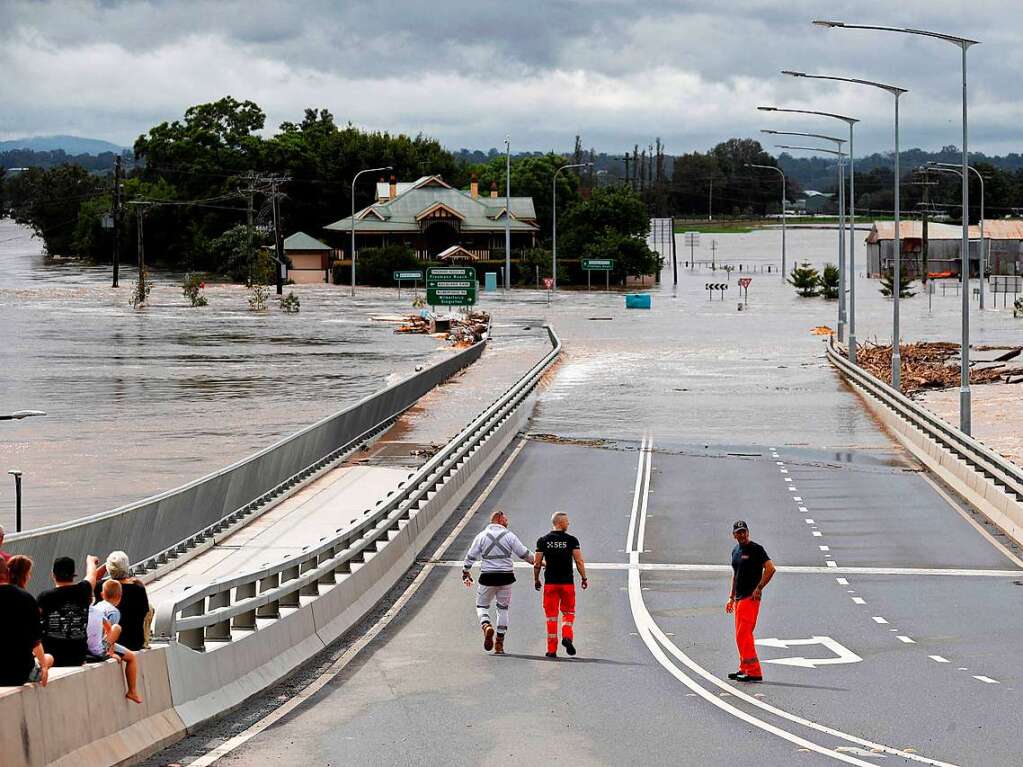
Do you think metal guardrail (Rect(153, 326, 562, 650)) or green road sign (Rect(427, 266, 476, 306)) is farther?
green road sign (Rect(427, 266, 476, 306))

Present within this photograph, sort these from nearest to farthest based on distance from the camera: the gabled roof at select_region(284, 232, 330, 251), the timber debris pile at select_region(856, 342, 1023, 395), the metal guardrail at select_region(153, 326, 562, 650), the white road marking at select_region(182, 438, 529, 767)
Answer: the white road marking at select_region(182, 438, 529, 767)
the metal guardrail at select_region(153, 326, 562, 650)
the timber debris pile at select_region(856, 342, 1023, 395)
the gabled roof at select_region(284, 232, 330, 251)

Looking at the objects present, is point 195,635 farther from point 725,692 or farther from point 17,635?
point 725,692

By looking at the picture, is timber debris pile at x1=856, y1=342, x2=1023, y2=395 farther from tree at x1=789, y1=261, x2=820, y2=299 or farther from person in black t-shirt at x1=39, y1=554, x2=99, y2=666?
tree at x1=789, y1=261, x2=820, y2=299

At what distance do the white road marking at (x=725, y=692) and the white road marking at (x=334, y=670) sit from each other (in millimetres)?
3056

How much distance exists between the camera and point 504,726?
1455 centimetres

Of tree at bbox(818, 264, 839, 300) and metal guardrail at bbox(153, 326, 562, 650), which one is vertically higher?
tree at bbox(818, 264, 839, 300)

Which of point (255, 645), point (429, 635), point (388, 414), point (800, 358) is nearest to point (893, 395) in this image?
point (388, 414)

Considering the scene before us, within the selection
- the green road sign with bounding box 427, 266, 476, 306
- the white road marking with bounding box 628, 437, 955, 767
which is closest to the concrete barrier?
the white road marking with bounding box 628, 437, 955, 767

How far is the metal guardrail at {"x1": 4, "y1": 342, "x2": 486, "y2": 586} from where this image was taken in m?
21.8

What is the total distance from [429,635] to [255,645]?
12.0ft

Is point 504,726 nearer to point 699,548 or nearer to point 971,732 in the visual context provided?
point 971,732

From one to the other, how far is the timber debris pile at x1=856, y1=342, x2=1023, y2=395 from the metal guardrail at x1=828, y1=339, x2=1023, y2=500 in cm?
487

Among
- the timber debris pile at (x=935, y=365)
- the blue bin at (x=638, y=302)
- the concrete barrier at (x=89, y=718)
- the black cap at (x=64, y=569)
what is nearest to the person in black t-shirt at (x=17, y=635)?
the concrete barrier at (x=89, y=718)

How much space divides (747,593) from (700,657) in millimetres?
1650
